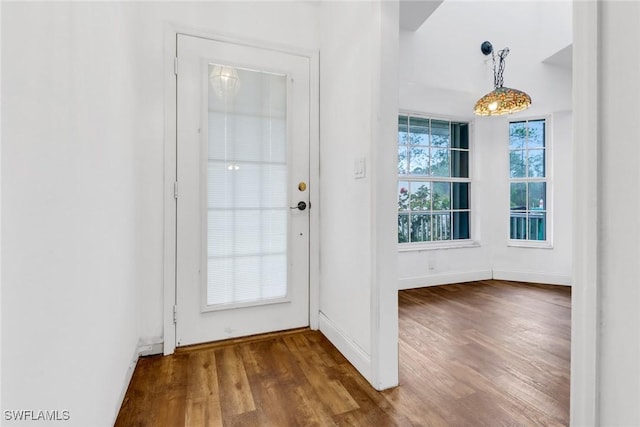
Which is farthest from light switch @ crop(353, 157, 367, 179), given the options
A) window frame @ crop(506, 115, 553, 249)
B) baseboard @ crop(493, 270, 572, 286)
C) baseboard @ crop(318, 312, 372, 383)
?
baseboard @ crop(493, 270, 572, 286)

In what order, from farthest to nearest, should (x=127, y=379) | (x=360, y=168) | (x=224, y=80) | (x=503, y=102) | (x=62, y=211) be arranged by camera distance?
(x=503, y=102) < (x=224, y=80) < (x=360, y=168) < (x=127, y=379) < (x=62, y=211)

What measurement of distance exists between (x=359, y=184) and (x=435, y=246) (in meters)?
2.38

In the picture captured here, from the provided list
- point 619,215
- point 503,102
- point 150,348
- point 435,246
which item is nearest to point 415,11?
point 503,102

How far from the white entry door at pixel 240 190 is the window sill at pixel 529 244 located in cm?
302

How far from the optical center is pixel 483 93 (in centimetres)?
365

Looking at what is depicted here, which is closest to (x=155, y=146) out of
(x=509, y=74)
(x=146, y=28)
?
(x=146, y=28)

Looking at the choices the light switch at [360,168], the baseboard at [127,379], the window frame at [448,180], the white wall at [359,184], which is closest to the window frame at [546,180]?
the window frame at [448,180]

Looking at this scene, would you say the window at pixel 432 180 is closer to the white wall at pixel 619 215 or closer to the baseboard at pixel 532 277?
the baseboard at pixel 532 277

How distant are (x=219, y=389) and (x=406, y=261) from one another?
99.8 inches

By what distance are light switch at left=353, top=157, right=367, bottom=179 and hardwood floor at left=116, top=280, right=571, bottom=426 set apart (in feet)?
3.65

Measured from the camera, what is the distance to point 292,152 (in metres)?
2.23

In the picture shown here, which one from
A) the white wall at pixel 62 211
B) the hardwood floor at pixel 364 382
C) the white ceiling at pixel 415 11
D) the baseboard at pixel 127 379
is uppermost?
the white ceiling at pixel 415 11

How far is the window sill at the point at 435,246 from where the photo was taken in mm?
3562

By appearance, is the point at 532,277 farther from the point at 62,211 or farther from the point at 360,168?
the point at 62,211
